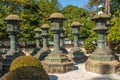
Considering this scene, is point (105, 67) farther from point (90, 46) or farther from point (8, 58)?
point (90, 46)

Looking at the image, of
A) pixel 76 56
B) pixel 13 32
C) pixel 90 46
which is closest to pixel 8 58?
pixel 13 32

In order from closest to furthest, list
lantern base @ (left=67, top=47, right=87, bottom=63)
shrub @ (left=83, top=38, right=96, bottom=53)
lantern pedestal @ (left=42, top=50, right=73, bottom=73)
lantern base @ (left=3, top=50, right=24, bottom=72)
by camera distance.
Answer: lantern base @ (left=3, top=50, right=24, bottom=72) < lantern pedestal @ (left=42, top=50, right=73, bottom=73) < lantern base @ (left=67, top=47, right=87, bottom=63) < shrub @ (left=83, top=38, right=96, bottom=53)

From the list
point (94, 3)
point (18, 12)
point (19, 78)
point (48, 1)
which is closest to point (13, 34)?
point (19, 78)

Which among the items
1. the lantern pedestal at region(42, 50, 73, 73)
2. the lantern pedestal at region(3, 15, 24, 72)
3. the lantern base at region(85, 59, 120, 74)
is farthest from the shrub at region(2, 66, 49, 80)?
the lantern pedestal at region(3, 15, 24, 72)

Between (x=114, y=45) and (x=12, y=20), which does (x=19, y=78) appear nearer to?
(x=12, y=20)

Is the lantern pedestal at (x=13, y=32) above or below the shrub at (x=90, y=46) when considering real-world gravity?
above

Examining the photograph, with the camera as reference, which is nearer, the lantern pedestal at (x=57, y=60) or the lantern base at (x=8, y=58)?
the lantern base at (x=8, y=58)

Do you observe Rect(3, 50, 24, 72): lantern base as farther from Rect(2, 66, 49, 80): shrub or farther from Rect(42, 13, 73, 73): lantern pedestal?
Rect(2, 66, 49, 80): shrub

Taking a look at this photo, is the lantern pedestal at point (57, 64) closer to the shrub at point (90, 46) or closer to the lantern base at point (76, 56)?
the lantern base at point (76, 56)

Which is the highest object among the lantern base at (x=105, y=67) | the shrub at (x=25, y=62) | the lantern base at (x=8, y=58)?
the shrub at (x=25, y=62)

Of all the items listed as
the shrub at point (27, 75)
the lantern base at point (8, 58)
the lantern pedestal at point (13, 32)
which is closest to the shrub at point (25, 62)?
the shrub at point (27, 75)

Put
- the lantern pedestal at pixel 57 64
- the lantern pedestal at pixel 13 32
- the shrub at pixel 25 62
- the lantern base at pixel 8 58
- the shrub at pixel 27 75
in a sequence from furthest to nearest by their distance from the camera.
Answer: the lantern pedestal at pixel 13 32
the lantern pedestal at pixel 57 64
the lantern base at pixel 8 58
the shrub at pixel 25 62
the shrub at pixel 27 75

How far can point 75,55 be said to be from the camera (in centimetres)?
1755

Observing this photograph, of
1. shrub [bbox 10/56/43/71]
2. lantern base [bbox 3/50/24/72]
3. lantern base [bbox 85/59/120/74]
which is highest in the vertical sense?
shrub [bbox 10/56/43/71]
